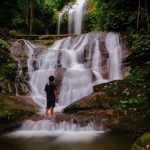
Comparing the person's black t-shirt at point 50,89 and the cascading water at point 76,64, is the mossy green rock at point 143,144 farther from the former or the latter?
the cascading water at point 76,64

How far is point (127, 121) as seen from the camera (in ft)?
33.1

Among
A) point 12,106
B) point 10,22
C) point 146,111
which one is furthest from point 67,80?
point 10,22

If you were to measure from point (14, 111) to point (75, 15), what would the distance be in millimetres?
16522

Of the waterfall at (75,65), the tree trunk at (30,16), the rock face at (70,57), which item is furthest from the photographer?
the tree trunk at (30,16)

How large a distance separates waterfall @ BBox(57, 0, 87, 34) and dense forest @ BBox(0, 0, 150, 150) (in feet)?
1.35

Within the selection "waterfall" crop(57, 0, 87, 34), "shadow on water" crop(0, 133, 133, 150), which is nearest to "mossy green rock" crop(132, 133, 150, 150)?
"shadow on water" crop(0, 133, 133, 150)

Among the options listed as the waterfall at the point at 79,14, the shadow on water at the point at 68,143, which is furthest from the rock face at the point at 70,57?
the waterfall at the point at 79,14

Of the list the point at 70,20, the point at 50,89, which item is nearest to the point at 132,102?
the point at 50,89

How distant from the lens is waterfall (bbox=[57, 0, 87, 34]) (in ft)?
85.3

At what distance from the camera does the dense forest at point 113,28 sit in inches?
478

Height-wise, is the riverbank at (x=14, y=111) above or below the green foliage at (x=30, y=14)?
below

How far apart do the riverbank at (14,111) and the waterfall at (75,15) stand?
13310 mm

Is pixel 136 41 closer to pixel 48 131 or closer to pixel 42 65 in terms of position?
pixel 42 65

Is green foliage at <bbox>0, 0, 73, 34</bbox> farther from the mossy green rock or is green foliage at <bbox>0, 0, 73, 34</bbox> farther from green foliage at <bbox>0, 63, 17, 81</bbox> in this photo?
the mossy green rock
